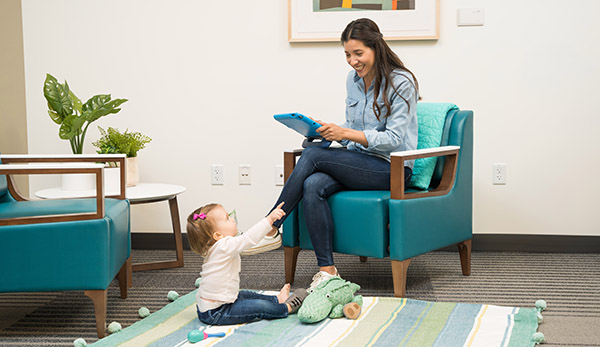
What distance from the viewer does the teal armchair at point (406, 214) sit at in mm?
2303

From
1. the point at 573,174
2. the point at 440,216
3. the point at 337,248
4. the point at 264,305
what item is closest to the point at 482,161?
Result: the point at 573,174

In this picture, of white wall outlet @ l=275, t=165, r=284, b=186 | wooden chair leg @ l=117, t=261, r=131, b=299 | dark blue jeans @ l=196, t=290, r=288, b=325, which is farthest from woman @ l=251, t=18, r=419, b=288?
white wall outlet @ l=275, t=165, r=284, b=186

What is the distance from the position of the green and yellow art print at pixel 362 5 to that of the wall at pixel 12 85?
5.11 feet

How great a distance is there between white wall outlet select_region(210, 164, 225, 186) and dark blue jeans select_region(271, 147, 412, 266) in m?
0.93

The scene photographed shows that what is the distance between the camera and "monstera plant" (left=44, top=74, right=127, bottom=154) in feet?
9.18

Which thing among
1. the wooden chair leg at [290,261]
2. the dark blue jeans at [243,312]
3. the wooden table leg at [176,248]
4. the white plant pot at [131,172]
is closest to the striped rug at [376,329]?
the dark blue jeans at [243,312]

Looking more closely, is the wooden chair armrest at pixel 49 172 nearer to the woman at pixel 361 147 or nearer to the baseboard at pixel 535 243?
the woman at pixel 361 147

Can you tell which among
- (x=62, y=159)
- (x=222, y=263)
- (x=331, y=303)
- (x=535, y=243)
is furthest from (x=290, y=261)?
(x=535, y=243)

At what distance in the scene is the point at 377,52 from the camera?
8.17 feet

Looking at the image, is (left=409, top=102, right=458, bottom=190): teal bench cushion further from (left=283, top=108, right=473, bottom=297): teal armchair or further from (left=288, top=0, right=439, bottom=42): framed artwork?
(left=288, top=0, right=439, bottom=42): framed artwork

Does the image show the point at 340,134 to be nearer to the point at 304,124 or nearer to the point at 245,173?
the point at 304,124

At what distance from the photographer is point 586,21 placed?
3074mm

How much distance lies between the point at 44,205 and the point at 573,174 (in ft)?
8.11

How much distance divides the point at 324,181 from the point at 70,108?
1286 millimetres
